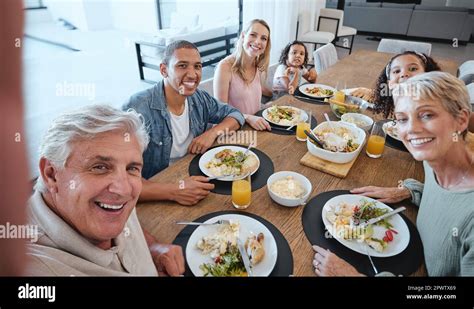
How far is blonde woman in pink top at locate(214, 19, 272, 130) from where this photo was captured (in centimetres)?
170

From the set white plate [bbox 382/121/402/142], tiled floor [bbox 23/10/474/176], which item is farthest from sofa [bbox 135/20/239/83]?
white plate [bbox 382/121/402/142]

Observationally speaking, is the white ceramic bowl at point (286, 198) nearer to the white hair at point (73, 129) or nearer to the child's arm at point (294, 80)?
the white hair at point (73, 129)

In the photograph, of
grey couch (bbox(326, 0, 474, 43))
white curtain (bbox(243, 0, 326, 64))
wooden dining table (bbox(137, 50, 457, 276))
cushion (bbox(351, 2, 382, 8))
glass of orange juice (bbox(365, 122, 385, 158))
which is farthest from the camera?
cushion (bbox(351, 2, 382, 8))

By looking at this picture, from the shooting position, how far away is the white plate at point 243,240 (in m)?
0.64

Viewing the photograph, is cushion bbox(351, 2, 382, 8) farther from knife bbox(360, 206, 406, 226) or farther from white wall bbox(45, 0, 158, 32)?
knife bbox(360, 206, 406, 226)

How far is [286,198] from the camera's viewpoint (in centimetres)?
83

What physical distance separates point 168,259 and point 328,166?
26.5 inches

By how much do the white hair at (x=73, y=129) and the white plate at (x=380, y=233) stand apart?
2.00 ft

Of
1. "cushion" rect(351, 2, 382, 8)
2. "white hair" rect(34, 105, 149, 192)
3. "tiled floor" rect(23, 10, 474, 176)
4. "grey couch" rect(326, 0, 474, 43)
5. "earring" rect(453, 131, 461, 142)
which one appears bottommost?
"tiled floor" rect(23, 10, 474, 176)

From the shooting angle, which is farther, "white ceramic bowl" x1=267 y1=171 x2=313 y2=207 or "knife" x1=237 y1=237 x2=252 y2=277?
"white ceramic bowl" x1=267 y1=171 x2=313 y2=207

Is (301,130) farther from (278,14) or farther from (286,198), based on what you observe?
(278,14)

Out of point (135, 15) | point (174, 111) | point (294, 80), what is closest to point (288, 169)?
point (174, 111)

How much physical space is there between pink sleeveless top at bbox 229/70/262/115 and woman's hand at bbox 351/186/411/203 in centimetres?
103
